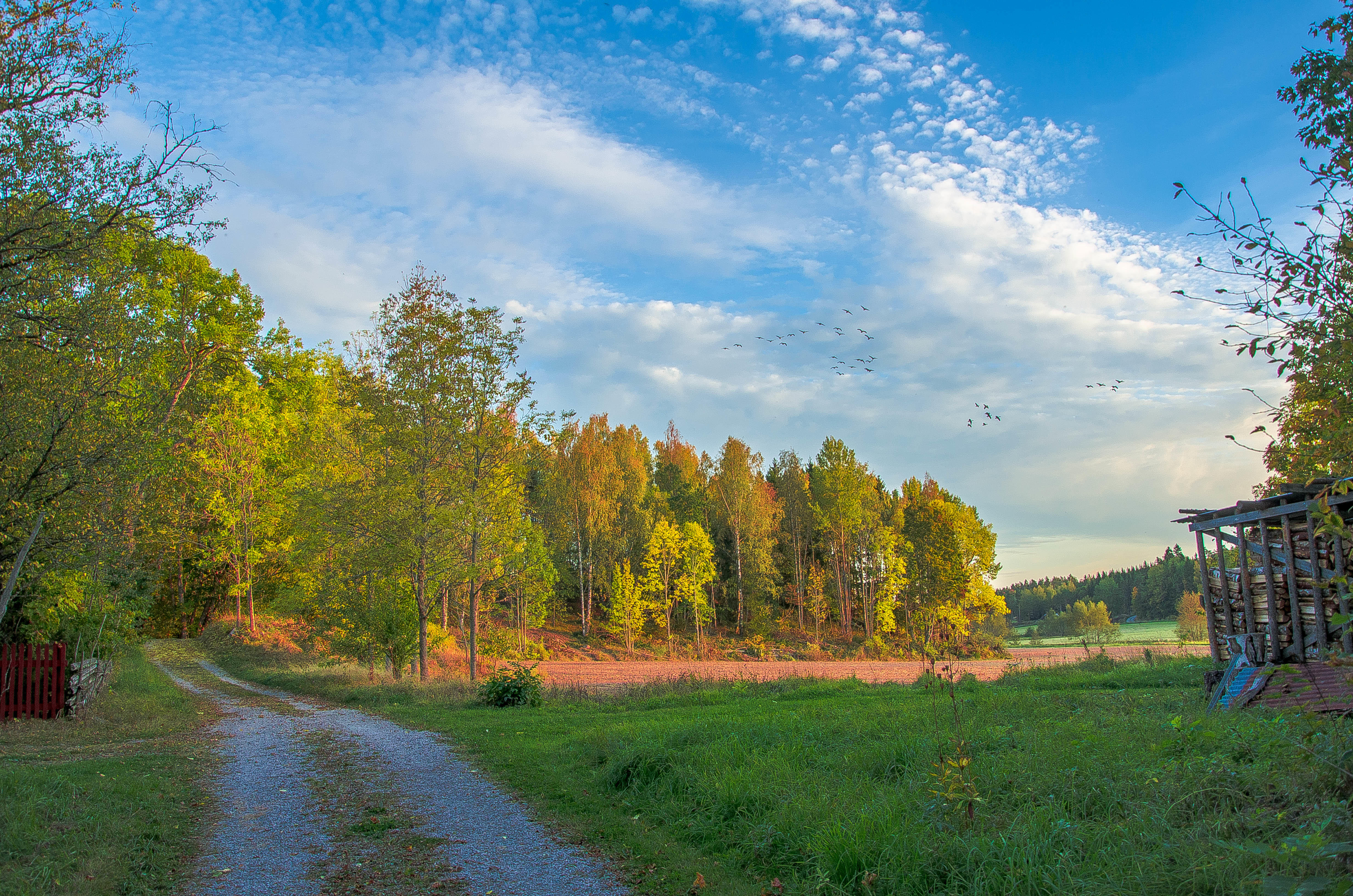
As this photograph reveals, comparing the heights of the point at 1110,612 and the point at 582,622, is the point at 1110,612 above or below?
below

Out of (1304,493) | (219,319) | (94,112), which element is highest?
(219,319)

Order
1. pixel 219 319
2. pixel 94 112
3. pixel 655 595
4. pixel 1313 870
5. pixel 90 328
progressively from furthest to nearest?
pixel 655 595 → pixel 219 319 → pixel 90 328 → pixel 94 112 → pixel 1313 870

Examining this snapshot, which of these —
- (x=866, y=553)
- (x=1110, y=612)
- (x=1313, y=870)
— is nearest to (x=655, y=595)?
(x=866, y=553)

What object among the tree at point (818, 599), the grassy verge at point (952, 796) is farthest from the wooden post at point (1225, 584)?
the tree at point (818, 599)

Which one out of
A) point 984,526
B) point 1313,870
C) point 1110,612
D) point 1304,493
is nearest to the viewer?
→ point 1313,870

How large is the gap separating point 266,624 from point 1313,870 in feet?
136

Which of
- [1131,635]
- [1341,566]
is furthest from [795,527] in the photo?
[1341,566]

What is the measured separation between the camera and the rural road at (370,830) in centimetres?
552

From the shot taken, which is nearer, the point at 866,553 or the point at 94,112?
the point at 94,112

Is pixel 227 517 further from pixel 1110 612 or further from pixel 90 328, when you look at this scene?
pixel 1110 612

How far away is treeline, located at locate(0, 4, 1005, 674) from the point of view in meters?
9.14

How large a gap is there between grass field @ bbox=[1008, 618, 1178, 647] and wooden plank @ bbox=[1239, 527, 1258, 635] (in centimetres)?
2528

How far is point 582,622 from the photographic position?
49625 millimetres

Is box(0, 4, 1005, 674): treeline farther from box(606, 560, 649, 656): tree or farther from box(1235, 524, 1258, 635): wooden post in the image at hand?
box(1235, 524, 1258, 635): wooden post
